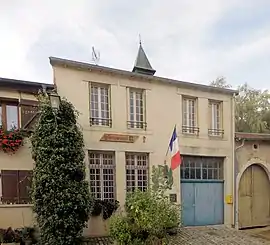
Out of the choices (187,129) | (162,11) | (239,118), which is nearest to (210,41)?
(162,11)

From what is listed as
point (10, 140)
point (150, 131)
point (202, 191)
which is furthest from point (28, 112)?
point (202, 191)

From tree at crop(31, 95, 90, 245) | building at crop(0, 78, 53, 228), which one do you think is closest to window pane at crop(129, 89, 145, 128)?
tree at crop(31, 95, 90, 245)

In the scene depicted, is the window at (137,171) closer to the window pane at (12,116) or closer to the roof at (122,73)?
the roof at (122,73)

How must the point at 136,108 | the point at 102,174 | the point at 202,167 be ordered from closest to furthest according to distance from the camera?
the point at 102,174
the point at 136,108
the point at 202,167

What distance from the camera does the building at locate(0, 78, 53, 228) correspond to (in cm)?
803

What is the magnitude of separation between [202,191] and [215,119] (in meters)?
2.92

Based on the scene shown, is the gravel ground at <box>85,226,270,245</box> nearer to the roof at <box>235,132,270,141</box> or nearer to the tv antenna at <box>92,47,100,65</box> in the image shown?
the roof at <box>235,132,270,141</box>

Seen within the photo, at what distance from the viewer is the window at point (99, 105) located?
30.3 ft

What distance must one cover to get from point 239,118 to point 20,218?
15.5 metres

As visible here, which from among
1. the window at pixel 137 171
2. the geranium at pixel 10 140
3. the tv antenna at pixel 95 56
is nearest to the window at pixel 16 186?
the geranium at pixel 10 140

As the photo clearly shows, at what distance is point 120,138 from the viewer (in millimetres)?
9367

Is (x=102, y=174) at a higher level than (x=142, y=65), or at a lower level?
lower

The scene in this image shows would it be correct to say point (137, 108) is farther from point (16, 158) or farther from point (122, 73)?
point (16, 158)

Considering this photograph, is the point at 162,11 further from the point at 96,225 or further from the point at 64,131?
the point at 96,225
